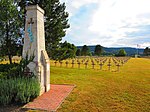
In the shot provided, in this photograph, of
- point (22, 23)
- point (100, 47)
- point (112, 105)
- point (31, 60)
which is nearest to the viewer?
point (112, 105)

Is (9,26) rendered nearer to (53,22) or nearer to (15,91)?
(53,22)

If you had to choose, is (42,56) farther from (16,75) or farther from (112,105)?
(112,105)

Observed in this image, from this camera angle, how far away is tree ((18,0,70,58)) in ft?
53.5

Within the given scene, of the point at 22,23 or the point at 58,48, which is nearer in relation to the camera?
the point at 22,23

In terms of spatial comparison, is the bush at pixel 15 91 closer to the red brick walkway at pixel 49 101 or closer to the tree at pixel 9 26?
the red brick walkway at pixel 49 101

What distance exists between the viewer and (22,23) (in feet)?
46.3

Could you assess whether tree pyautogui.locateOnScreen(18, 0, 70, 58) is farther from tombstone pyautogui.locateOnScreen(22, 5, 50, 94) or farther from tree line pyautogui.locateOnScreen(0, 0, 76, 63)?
tombstone pyautogui.locateOnScreen(22, 5, 50, 94)

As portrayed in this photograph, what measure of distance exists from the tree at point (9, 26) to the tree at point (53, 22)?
3272 mm

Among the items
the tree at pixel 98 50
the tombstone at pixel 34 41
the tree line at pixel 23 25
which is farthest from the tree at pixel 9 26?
the tree at pixel 98 50

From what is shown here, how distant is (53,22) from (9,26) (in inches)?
191

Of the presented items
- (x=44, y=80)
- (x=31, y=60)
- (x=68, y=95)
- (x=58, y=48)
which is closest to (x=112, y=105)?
(x=68, y=95)

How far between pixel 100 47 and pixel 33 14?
86398 mm

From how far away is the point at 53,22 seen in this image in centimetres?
1709

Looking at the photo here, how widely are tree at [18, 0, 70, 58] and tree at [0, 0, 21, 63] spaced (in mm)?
3272
